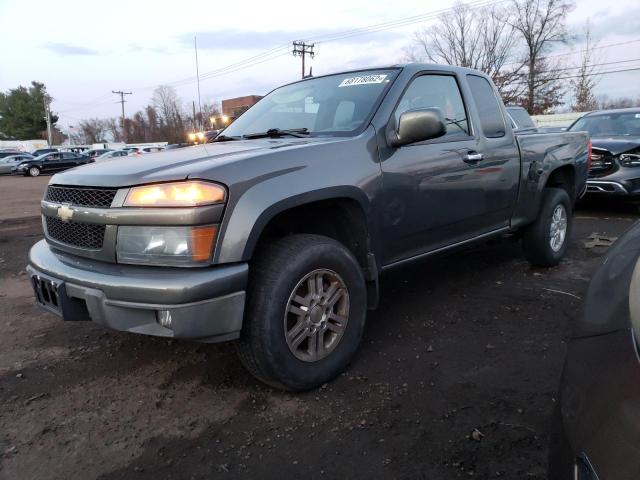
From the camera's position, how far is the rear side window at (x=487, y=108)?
156 inches

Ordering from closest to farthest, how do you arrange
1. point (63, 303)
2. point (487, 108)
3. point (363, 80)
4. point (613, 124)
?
point (63, 303), point (363, 80), point (487, 108), point (613, 124)

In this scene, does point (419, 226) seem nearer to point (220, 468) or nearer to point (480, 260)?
point (220, 468)

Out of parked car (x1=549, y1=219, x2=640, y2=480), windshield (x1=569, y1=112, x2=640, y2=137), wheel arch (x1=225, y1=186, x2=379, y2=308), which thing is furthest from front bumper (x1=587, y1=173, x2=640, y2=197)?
parked car (x1=549, y1=219, x2=640, y2=480)

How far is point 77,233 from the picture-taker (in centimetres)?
261

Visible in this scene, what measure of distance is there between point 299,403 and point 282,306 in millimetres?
571

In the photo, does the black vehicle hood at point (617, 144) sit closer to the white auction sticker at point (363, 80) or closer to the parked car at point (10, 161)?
the white auction sticker at point (363, 80)

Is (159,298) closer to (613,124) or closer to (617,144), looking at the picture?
(617,144)

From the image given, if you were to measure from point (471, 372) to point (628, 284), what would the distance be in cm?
174

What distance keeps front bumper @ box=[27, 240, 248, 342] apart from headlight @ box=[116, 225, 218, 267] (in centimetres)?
5

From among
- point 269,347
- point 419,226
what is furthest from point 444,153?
point 269,347

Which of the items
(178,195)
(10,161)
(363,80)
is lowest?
(10,161)

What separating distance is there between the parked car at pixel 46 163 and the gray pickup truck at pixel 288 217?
106ft

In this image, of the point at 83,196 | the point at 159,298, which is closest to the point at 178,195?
the point at 159,298

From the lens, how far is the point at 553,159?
470cm
